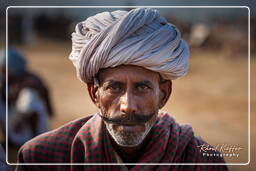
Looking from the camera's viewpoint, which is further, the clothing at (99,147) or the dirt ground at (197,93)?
the dirt ground at (197,93)

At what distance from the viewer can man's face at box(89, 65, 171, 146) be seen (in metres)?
2.35

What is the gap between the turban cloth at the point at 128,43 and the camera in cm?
231

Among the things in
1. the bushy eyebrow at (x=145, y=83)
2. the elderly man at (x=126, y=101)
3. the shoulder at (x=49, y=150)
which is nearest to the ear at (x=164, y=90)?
the elderly man at (x=126, y=101)

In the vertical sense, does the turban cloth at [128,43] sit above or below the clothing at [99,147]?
above

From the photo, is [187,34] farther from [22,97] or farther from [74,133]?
[74,133]

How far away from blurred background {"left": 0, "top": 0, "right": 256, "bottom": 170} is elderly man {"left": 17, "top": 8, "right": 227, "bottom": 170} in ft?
7.63

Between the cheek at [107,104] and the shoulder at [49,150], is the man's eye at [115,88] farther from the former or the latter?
the shoulder at [49,150]

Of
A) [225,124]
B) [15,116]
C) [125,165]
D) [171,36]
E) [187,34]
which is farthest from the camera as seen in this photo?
[187,34]

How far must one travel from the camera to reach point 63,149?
2584mm

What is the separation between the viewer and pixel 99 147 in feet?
8.18

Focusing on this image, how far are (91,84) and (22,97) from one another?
2.98m

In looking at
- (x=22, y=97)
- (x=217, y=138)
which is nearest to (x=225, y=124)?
(x=217, y=138)
